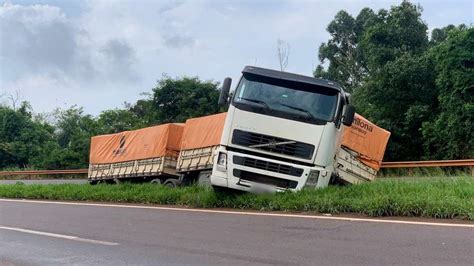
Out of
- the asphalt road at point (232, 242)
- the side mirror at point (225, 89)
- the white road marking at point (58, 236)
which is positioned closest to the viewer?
the asphalt road at point (232, 242)

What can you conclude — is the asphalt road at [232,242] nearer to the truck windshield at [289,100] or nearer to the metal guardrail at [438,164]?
the truck windshield at [289,100]

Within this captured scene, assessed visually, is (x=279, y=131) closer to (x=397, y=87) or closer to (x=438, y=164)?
(x=438, y=164)

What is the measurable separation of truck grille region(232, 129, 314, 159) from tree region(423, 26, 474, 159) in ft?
47.3

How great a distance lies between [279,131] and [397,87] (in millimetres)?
18216

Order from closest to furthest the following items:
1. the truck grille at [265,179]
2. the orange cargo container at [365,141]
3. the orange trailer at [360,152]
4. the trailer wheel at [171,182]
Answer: the truck grille at [265,179], the orange trailer at [360,152], the orange cargo container at [365,141], the trailer wheel at [171,182]

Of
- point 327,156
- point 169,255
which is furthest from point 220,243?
point 327,156

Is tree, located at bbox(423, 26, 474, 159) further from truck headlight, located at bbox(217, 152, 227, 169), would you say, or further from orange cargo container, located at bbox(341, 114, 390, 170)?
truck headlight, located at bbox(217, 152, 227, 169)

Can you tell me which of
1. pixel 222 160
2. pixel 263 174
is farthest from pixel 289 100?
pixel 222 160

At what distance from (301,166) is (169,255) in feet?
15.7

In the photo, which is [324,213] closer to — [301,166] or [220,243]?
[301,166]

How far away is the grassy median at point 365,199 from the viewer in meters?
8.58

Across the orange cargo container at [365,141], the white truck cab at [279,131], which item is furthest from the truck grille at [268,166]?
the orange cargo container at [365,141]

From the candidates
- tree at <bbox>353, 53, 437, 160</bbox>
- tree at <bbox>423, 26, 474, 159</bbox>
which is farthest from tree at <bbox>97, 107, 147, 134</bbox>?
tree at <bbox>423, 26, 474, 159</bbox>

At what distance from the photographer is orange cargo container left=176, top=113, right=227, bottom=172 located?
15899 millimetres
